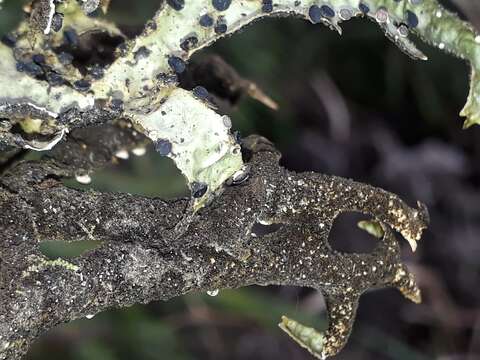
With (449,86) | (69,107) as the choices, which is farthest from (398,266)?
(449,86)

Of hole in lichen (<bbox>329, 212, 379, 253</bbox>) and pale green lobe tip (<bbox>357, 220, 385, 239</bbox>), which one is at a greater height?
pale green lobe tip (<bbox>357, 220, 385, 239</bbox>)

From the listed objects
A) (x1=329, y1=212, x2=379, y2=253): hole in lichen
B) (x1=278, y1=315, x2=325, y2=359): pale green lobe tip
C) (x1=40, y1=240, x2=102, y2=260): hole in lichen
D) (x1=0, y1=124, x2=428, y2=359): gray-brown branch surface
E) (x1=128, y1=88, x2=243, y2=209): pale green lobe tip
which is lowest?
(x1=329, y1=212, x2=379, y2=253): hole in lichen

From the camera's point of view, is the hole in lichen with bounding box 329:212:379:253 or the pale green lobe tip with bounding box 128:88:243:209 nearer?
the pale green lobe tip with bounding box 128:88:243:209

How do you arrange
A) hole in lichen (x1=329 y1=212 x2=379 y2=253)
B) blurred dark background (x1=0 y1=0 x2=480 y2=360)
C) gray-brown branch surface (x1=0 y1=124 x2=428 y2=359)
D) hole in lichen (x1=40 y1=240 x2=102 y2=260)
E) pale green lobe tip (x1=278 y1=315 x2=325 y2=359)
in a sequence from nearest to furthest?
1. gray-brown branch surface (x1=0 y1=124 x2=428 y2=359)
2. pale green lobe tip (x1=278 y1=315 x2=325 y2=359)
3. hole in lichen (x1=40 y1=240 x2=102 y2=260)
4. blurred dark background (x1=0 y1=0 x2=480 y2=360)
5. hole in lichen (x1=329 y1=212 x2=379 y2=253)

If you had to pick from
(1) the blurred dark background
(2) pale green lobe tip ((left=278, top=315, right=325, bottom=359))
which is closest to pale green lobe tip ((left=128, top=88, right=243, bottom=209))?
(2) pale green lobe tip ((left=278, top=315, right=325, bottom=359))

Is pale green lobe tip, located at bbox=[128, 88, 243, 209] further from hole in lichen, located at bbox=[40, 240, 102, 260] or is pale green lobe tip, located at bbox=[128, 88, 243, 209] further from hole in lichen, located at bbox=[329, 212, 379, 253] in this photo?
hole in lichen, located at bbox=[329, 212, 379, 253]

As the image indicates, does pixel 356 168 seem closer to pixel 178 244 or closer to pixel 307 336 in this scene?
pixel 307 336
